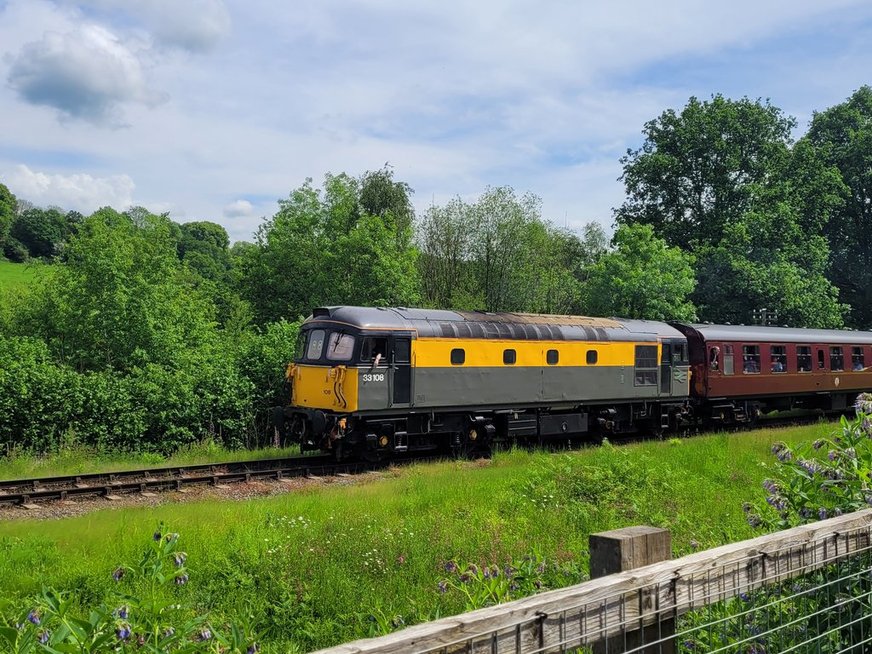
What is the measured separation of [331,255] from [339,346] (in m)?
21.5

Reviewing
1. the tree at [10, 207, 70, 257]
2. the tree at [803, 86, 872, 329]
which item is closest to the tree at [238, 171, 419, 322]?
the tree at [803, 86, 872, 329]

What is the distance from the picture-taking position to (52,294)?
27.2 meters

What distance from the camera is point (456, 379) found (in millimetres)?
17828

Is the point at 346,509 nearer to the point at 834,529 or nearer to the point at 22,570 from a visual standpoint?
the point at 22,570

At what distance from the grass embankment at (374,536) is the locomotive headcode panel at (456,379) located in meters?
2.31

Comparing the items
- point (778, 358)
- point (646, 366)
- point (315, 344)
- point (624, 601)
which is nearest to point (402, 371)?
point (315, 344)

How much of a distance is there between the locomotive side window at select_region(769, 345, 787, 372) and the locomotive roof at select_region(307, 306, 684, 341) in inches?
187

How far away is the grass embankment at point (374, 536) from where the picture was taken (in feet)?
24.7

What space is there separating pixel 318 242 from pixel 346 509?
1200 inches

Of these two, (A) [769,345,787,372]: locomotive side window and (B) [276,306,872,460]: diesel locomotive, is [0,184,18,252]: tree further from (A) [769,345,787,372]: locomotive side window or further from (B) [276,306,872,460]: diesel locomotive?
(A) [769,345,787,372]: locomotive side window

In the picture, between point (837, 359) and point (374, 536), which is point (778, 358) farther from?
point (374, 536)

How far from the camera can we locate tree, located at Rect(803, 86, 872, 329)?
151 ft

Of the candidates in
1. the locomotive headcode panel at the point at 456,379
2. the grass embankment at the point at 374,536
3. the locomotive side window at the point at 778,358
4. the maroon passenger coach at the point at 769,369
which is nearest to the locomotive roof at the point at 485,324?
the locomotive headcode panel at the point at 456,379

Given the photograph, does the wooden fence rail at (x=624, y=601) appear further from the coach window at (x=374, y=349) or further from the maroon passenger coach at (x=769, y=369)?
the maroon passenger coach at (x=769, y=369)
